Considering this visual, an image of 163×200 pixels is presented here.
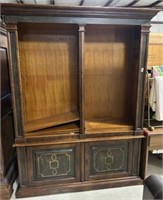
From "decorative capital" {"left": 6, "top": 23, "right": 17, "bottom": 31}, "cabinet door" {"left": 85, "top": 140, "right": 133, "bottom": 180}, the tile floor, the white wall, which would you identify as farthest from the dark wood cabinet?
the white wall

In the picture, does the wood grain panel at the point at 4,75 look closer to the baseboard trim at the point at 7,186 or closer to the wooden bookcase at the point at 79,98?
the wooden bookcase at the point at 79,98

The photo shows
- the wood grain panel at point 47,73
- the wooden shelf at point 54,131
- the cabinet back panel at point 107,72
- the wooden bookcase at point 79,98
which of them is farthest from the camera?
the cabinet back panel at point 107,72

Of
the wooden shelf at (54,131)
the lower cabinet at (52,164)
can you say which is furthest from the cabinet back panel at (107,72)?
the lower cabinet at (52,164)

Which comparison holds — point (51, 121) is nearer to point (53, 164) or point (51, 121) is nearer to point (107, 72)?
point (53, 164)

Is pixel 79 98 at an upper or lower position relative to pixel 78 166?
upper

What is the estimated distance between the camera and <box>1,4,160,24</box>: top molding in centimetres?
174

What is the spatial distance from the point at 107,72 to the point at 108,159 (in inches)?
43.5

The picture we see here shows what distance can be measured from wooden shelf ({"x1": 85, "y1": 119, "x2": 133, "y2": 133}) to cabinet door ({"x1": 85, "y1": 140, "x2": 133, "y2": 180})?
0.49 ft

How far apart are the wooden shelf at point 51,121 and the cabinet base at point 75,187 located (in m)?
0.72

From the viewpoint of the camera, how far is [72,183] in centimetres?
224

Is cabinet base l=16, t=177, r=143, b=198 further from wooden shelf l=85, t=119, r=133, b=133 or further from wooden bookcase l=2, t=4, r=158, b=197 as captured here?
wooden shelf l=85, t=119, r=133, b=133

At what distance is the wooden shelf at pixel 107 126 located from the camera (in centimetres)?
221

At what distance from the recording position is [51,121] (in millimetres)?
2219

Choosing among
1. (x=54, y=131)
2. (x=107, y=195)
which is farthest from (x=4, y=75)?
(x=107, y=195)
